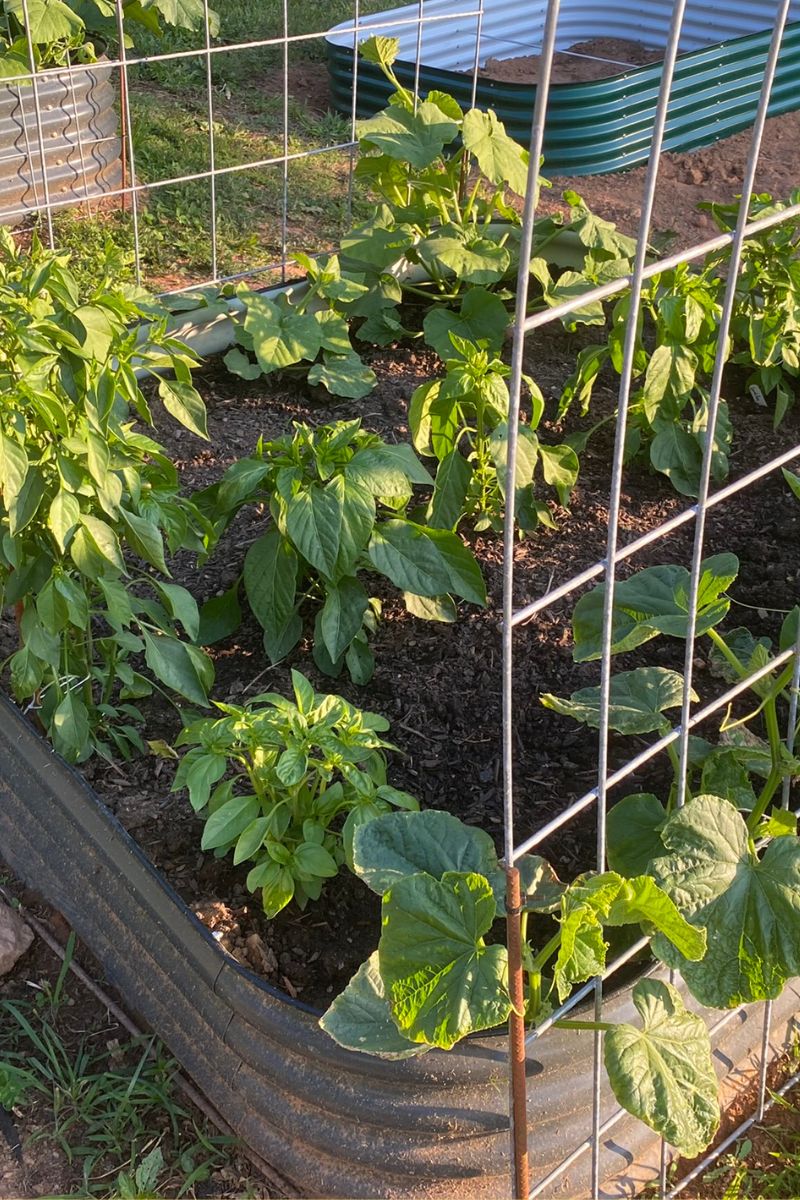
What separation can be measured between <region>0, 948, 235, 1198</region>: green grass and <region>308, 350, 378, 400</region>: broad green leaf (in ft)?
4.88

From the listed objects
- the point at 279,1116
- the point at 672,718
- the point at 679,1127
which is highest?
the point at 679,1127

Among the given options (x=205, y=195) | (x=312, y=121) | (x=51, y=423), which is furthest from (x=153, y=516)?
(x=312, y=121)

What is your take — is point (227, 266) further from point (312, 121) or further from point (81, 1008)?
point (81, 1008)

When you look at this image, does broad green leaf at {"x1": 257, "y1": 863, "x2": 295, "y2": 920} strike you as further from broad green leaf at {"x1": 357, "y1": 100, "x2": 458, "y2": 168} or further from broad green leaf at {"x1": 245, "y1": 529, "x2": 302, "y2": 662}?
broad green leaf at {"x1": 357, "y1": 100, "x2": 458, "y2": 168}

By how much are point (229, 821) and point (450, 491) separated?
3.03 ft

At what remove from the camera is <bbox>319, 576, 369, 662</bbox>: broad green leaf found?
2.23 metres

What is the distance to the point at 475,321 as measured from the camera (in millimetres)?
2996

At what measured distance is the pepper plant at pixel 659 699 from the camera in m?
1.61

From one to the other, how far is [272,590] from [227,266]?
6.48 ft

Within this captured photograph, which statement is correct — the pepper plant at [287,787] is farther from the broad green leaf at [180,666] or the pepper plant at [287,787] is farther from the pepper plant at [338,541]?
the pepper plant at [338,541]

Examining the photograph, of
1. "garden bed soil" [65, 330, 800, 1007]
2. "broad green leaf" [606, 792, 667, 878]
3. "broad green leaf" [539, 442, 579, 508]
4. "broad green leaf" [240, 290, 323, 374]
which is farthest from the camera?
"broad green leaf" [240, 290, 323, 374]

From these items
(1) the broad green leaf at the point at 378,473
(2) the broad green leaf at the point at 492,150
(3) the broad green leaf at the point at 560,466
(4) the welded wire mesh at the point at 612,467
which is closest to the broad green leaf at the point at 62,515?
(1) the broad green leaf at the point at 378,473

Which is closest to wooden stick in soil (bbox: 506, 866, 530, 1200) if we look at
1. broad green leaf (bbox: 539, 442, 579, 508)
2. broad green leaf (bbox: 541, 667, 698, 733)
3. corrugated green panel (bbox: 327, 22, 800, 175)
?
broad green leaf (bbox: 541, 667, 698, 733)

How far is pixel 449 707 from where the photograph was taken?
2.32 m
